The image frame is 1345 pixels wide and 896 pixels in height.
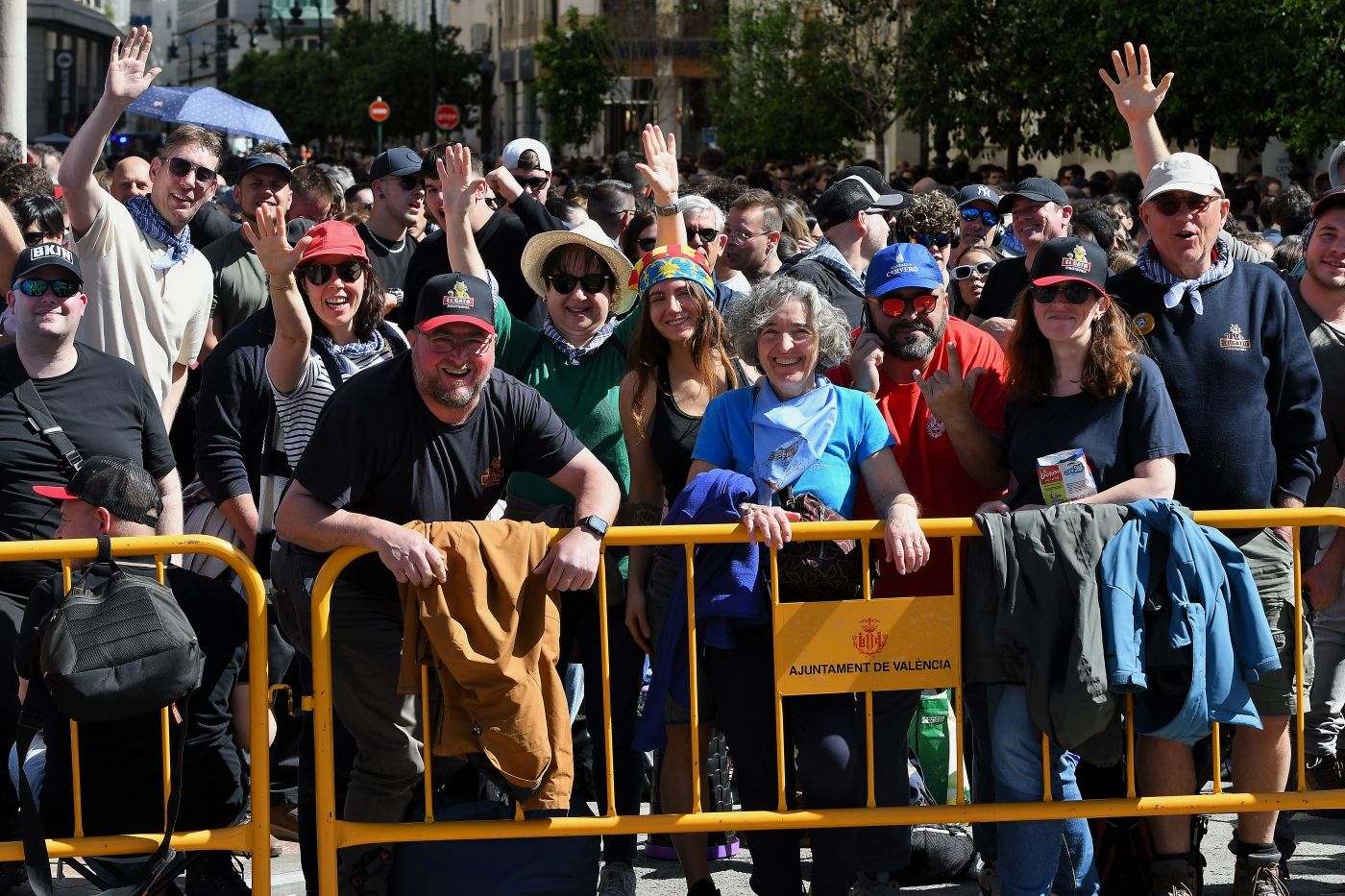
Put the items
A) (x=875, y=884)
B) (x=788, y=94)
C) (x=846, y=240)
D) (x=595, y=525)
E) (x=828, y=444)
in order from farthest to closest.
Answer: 1. (x=788, y=94)
2. (x=846, y=240)
3. (x=875, y=884)
4. (x=828, y=444)
5. (x=595, y=525)

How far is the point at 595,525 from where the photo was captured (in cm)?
485

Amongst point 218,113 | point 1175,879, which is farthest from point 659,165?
point 218,113

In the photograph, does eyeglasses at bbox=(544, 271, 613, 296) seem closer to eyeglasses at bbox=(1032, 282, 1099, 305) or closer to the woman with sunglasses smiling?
the woman with sunglasses smiling

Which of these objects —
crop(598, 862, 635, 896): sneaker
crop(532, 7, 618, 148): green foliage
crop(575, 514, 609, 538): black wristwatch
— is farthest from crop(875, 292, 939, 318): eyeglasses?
crop(532, 7, 618, 148): green foliage

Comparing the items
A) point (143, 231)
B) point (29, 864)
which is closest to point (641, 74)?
point (143, 231)

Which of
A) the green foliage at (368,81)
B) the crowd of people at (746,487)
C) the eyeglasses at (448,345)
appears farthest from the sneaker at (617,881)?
the green foliage at (368,81)

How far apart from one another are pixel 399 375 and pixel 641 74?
4803 cm

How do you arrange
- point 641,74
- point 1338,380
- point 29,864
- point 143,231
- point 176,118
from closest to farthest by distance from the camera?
point 29,864
point 1338,380
point 143,231
point 176,118
point 641,74

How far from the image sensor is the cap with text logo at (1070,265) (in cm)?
503

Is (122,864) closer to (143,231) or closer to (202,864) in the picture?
(202,864)

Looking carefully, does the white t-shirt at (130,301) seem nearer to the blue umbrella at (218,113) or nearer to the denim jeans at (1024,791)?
the denim jeans at (1024,791)

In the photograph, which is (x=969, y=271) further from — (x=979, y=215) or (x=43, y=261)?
(x=43, y=261)

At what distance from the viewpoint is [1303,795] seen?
4977 mm

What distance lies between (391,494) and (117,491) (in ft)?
2.67
